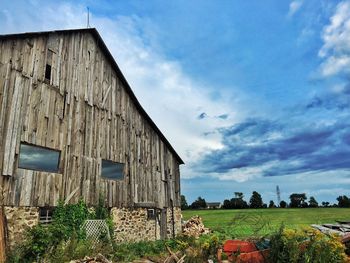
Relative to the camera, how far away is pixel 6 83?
38.4 feet

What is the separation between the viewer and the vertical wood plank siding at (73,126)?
11688 millimetres

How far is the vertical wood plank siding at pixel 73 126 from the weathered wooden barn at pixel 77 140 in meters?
0.04

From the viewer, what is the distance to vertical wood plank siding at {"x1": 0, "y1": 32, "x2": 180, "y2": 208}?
11688 millimetres

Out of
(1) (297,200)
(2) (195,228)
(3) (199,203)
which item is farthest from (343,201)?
(2) (195,228)

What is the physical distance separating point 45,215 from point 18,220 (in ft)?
4.47

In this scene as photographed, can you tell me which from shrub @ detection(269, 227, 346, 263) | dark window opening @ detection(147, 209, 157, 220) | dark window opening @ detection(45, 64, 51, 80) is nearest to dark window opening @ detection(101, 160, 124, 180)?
dark window opening @ detection(147, 209, 157, 220)

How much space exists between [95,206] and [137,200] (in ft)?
10.3

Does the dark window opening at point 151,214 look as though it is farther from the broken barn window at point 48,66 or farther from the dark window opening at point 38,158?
the broken barn window at point 48,66

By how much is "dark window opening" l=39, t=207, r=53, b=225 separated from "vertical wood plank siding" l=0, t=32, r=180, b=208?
310 mm

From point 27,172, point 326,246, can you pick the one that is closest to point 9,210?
point 27,172

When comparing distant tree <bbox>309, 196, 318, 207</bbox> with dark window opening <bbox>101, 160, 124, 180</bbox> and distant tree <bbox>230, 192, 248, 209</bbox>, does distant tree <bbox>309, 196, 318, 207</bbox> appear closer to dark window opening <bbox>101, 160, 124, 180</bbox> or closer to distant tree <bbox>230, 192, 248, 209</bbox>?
distant tree <bbox>230, 192, 248, 209</bbox>

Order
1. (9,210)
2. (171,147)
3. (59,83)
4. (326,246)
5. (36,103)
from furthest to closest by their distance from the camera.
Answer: (171,147)
(59,83)
(36,103)
(9,210)
(326,246)

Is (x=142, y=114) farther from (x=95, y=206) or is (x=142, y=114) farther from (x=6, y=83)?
(x=6, y=83)

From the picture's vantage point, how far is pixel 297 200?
194ft
